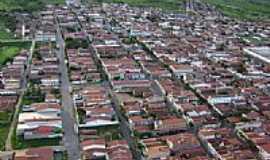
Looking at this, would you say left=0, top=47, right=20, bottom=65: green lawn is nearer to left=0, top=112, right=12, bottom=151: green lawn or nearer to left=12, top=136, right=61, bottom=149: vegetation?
left=0, top=112, right=12, bottom=151: green lawn

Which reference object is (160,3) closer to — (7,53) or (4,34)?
(4,34)

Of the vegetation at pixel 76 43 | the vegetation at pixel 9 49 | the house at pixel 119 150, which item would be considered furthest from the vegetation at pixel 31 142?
the vegetation at pixel 76 43

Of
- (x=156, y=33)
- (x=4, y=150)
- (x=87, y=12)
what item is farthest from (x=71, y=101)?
(x=87, y=12)

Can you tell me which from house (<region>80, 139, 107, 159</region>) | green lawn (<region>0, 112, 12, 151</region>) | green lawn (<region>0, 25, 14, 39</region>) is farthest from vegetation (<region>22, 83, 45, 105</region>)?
green lawn (<region>0, 25, 14, 39</region>)

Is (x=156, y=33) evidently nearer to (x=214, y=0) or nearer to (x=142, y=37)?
(x=142, y=37)

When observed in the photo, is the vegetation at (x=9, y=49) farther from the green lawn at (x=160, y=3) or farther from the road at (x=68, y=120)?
the green lawn at (x=160, y=3)
